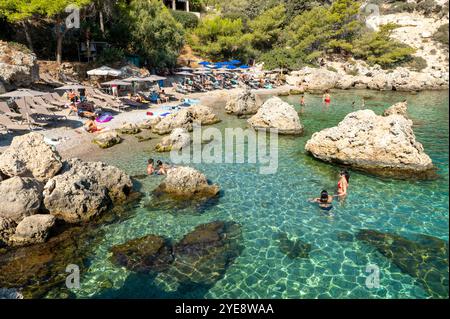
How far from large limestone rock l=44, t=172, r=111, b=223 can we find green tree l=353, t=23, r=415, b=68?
5554 centimetres

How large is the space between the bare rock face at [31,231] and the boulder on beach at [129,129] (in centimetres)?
1151

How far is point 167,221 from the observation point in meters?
11.2

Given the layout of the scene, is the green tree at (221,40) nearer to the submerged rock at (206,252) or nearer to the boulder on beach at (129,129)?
the boulder on beach at (129,129)

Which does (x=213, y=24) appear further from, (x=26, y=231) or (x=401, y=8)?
(x=401, y=8)

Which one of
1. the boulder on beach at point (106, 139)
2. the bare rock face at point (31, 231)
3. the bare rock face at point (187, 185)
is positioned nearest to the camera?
the bare rock face at point (31, 231)

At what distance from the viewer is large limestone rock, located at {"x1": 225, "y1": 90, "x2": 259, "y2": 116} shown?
88.5ft

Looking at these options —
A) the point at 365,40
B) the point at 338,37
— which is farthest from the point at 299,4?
the point at 365,40

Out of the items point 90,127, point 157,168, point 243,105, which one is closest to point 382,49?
point 243,105

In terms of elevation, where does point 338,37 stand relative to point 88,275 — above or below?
above

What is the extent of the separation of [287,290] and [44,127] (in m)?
19.3

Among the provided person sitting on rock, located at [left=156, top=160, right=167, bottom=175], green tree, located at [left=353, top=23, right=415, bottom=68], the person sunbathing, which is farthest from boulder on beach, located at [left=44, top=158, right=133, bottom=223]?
green tree, located at [left=353, top=23, right=415, bottom=68]

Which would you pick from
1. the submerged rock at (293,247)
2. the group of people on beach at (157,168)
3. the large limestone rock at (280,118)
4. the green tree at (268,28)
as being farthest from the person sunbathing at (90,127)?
the green tree at (268,28)

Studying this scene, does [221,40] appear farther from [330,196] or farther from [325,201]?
[325,201]

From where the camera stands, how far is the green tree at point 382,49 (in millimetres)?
52219
